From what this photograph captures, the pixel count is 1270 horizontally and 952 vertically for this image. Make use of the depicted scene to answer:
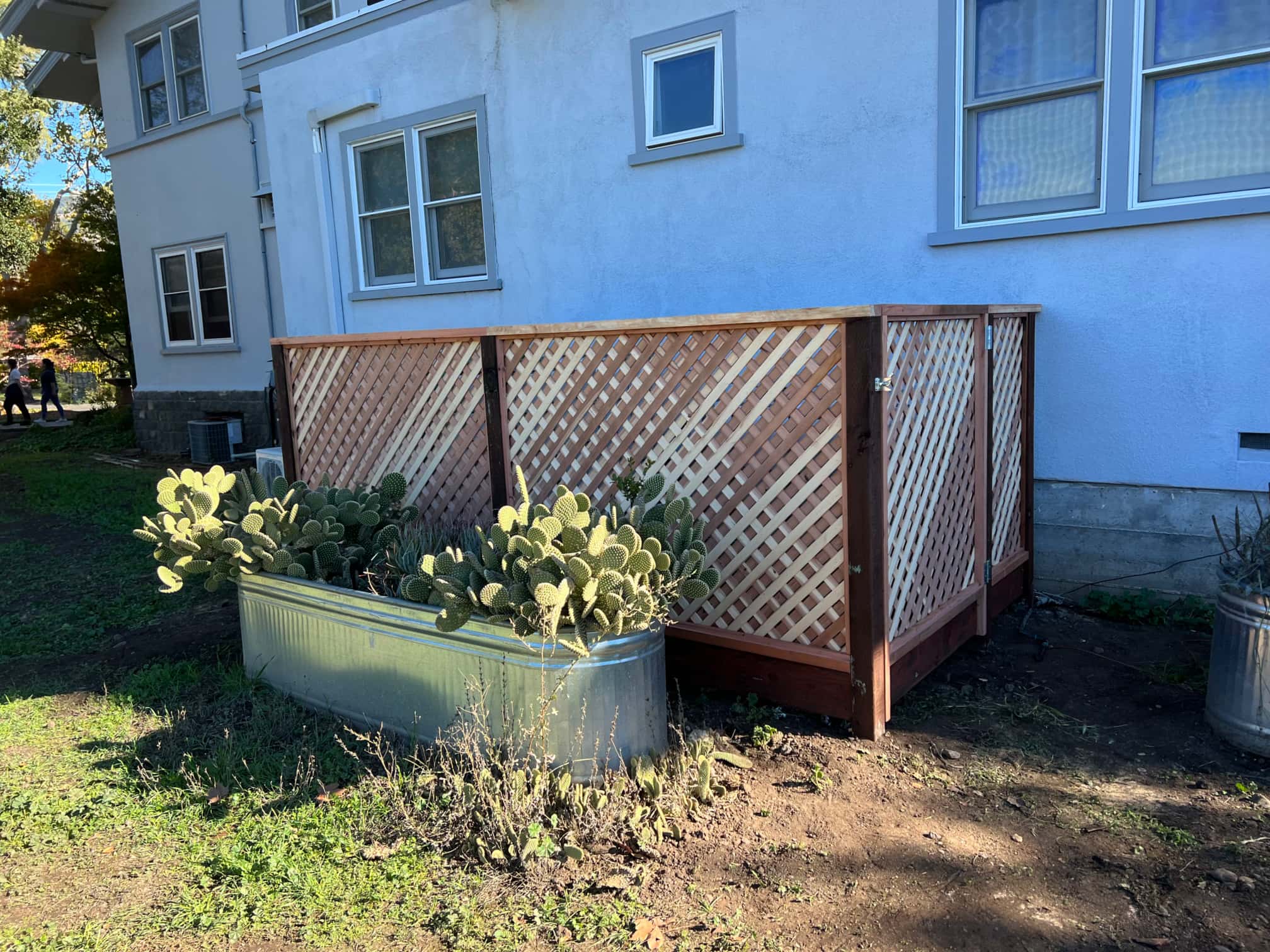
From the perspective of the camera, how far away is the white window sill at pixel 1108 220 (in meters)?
4.52

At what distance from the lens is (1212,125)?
4664 millimetres

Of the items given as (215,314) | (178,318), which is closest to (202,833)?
(215,314)

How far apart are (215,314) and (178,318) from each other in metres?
1.00

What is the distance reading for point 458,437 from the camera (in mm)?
5027

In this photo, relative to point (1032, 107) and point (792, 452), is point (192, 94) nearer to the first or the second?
point (1032, 107)

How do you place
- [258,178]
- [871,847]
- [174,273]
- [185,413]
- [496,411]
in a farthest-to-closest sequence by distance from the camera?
[174,273] → [185,413] → [258,178] → [496,411] → [871,847]

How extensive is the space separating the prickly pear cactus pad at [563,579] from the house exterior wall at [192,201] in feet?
30.7

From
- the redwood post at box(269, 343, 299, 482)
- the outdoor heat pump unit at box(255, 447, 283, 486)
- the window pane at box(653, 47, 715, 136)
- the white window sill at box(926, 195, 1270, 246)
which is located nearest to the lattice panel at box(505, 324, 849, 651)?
the white window sill at box(926, 195, 1270, 246)

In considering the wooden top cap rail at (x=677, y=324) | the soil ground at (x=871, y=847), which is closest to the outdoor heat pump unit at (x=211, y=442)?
the wooden top cap rail at (x=677, y=324)

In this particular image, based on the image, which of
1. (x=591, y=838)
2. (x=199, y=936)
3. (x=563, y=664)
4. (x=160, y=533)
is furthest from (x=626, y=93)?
(x=199, y=936)

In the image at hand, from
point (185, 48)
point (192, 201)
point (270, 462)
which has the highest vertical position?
point (185, 48)

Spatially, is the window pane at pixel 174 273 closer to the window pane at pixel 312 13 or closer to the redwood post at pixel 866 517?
the window pane at pixel 312 13

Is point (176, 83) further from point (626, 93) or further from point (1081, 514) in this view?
point (1081, 514)

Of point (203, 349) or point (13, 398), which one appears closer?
point (203, 349)
